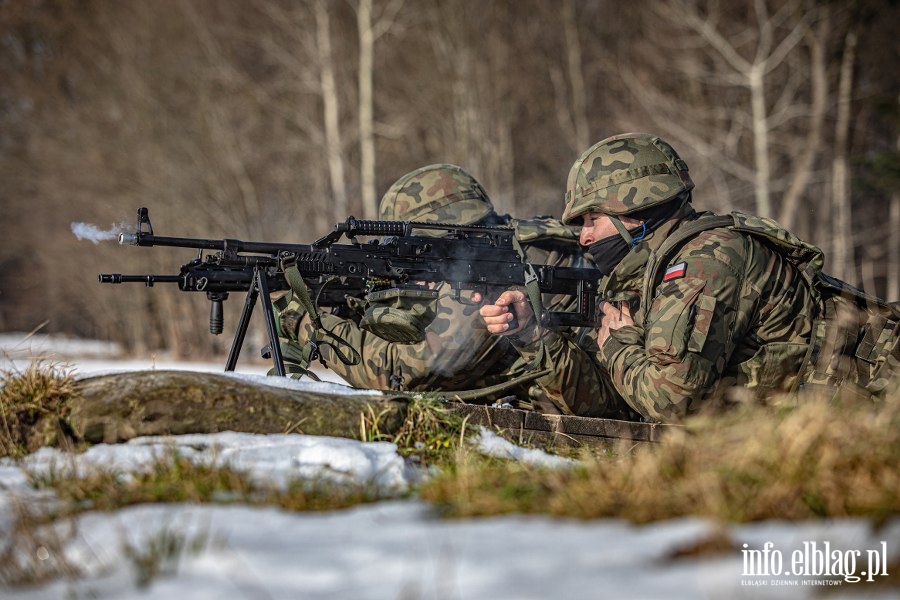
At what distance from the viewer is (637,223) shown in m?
5.66

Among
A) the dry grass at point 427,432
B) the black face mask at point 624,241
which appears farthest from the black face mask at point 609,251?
the dry grass at point 427,432

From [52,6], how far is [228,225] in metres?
10.6

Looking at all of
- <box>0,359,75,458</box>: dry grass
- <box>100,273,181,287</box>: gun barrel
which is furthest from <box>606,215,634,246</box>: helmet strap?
<box>0,359,75,458</box>: dry grass

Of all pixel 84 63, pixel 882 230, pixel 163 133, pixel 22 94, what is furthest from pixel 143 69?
pixel 882 230

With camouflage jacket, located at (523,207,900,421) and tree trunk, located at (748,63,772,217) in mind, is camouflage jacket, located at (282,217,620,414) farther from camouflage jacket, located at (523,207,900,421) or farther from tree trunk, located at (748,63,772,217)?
tree trunk, located at (748,63,772,217)

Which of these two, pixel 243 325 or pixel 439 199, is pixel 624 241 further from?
pixel 243 325

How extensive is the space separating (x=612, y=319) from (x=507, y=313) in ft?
2.14

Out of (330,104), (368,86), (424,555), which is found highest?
(368,86)

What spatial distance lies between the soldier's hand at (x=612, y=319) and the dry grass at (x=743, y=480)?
239 centimetres

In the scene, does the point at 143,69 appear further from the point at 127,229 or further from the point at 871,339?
the point at 871,339

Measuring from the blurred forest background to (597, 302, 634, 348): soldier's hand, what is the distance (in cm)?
1308

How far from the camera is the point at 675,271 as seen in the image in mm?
5070

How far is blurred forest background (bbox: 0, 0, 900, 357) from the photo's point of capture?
64.1 ft

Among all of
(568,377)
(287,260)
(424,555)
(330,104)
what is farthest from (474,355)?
(330,104)
